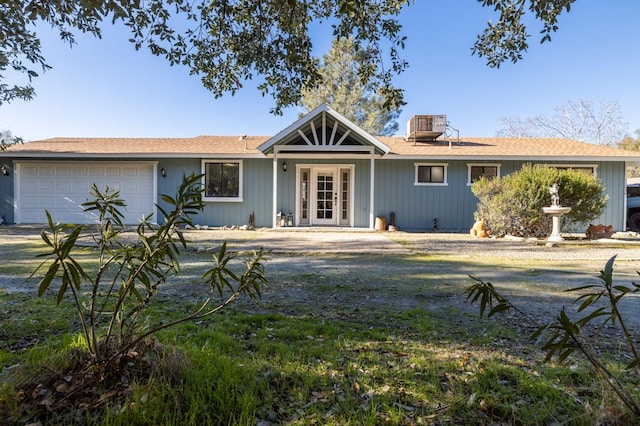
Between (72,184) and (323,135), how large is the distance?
9628 millimetres

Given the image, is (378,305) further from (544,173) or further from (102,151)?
(102,151)

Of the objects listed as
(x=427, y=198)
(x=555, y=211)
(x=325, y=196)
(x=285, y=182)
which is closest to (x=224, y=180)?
(x=285, y=182)

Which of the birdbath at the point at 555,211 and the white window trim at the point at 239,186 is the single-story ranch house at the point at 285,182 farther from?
the birdbath at the point at 555,211

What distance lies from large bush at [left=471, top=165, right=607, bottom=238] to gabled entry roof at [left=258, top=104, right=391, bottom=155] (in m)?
3.86

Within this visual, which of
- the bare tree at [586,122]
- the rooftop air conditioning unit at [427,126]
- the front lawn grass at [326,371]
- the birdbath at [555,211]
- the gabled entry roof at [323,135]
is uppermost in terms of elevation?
the bare tree at [586,122]

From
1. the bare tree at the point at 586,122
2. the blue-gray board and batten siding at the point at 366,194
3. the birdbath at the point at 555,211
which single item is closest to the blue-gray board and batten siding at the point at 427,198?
the blue-gray board and batten siding at the point at 366,194

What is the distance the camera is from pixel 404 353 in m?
2.51

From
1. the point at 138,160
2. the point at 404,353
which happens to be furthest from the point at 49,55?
the point at 138,160

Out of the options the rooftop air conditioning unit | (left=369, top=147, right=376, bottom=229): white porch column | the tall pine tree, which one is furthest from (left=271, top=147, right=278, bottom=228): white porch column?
the tall pine tree

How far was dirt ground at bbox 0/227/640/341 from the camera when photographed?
381 cm

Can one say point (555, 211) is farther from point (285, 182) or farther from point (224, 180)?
point (224, 180)

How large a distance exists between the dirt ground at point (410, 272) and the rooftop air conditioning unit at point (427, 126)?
5.92 m

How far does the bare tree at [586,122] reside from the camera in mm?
31344

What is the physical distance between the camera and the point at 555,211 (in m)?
9.27
